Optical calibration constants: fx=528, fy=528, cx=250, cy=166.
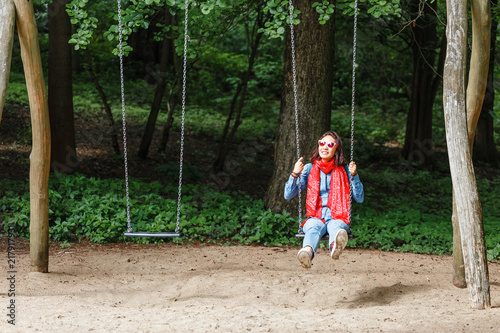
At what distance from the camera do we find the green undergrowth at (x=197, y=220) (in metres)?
8.16

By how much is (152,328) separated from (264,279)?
2178mm

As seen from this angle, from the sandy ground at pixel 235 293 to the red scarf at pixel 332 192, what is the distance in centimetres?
99

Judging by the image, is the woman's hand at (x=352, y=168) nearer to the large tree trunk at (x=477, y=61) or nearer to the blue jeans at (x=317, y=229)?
the blue jeans at (x=317, y=229)

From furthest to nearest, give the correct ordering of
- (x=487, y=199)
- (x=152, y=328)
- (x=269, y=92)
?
(x=269, y=92), (x=487, y=199), (x=152, y=328)

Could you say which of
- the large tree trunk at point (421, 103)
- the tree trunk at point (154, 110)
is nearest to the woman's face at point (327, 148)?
the tree trunk at point (154, 110)

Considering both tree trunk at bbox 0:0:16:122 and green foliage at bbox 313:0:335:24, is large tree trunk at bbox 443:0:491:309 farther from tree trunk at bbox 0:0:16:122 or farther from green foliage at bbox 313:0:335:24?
tree trunk at bbox 0:0:16:122

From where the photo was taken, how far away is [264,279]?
638 cm

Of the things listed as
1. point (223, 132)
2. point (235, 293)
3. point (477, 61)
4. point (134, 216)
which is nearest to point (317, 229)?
point (235, 293)

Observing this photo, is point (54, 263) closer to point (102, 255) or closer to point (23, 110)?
point (102, 255)

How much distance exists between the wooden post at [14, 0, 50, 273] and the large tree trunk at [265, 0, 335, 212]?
3907mm

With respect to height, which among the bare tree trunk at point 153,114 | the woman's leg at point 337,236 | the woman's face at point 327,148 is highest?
the bare tree trunk at point 153,114

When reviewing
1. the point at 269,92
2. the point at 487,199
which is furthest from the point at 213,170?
the point at 269,92

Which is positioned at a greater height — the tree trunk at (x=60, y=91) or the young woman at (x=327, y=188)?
the tree trunk at (x=60, y=91)

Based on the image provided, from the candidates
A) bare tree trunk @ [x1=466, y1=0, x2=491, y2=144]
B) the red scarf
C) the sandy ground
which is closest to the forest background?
the sandy ground
